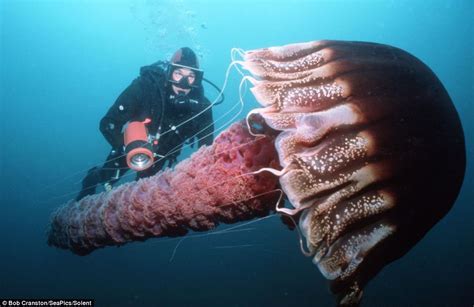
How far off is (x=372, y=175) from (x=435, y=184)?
430 millimetres

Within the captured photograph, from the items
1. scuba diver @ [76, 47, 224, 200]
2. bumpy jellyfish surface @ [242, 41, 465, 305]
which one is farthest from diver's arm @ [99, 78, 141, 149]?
bumpy jellyfish surface @ [242, 41, 465, 305]

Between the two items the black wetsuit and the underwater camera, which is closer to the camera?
the underwater camera

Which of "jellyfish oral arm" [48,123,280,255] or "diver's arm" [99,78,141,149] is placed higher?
"diver's arm" [99,78,141,149]

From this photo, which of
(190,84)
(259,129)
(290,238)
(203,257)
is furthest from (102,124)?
(290,238)

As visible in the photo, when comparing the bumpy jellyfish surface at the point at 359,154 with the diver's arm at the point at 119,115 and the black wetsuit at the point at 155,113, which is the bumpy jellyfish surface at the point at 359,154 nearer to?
the black wetsuit at the point at 155,113

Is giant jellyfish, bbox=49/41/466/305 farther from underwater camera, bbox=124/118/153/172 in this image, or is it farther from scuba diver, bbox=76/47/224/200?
scuba diver, bbox=76/47/224/200

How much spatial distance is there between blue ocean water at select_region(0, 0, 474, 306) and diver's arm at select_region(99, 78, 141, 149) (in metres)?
1.25

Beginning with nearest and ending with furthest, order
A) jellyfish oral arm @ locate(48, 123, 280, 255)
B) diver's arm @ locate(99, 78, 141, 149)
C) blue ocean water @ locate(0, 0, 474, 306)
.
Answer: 1. jellyfish oral arm @ locate(48, 123, 280, 255)
2. diver's arm @ locate(99, 78, 141, 149)
3. blue ocean water @ locate(0, 0, 474, 306)

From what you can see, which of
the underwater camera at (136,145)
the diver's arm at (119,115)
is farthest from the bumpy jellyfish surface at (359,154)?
the diver's arm at (119,115)

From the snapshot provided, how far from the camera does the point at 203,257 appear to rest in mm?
20562

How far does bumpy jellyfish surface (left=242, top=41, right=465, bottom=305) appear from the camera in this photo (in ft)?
5.51

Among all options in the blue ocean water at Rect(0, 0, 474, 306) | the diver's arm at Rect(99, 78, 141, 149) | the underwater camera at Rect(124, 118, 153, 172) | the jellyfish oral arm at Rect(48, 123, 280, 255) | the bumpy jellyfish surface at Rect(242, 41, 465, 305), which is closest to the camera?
the bumpy jellyfish surface at Rect(242, 41, 465, 305)

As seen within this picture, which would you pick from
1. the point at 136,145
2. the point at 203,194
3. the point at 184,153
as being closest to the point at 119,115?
the point at 136,145

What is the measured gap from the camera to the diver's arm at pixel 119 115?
5.78 metres
